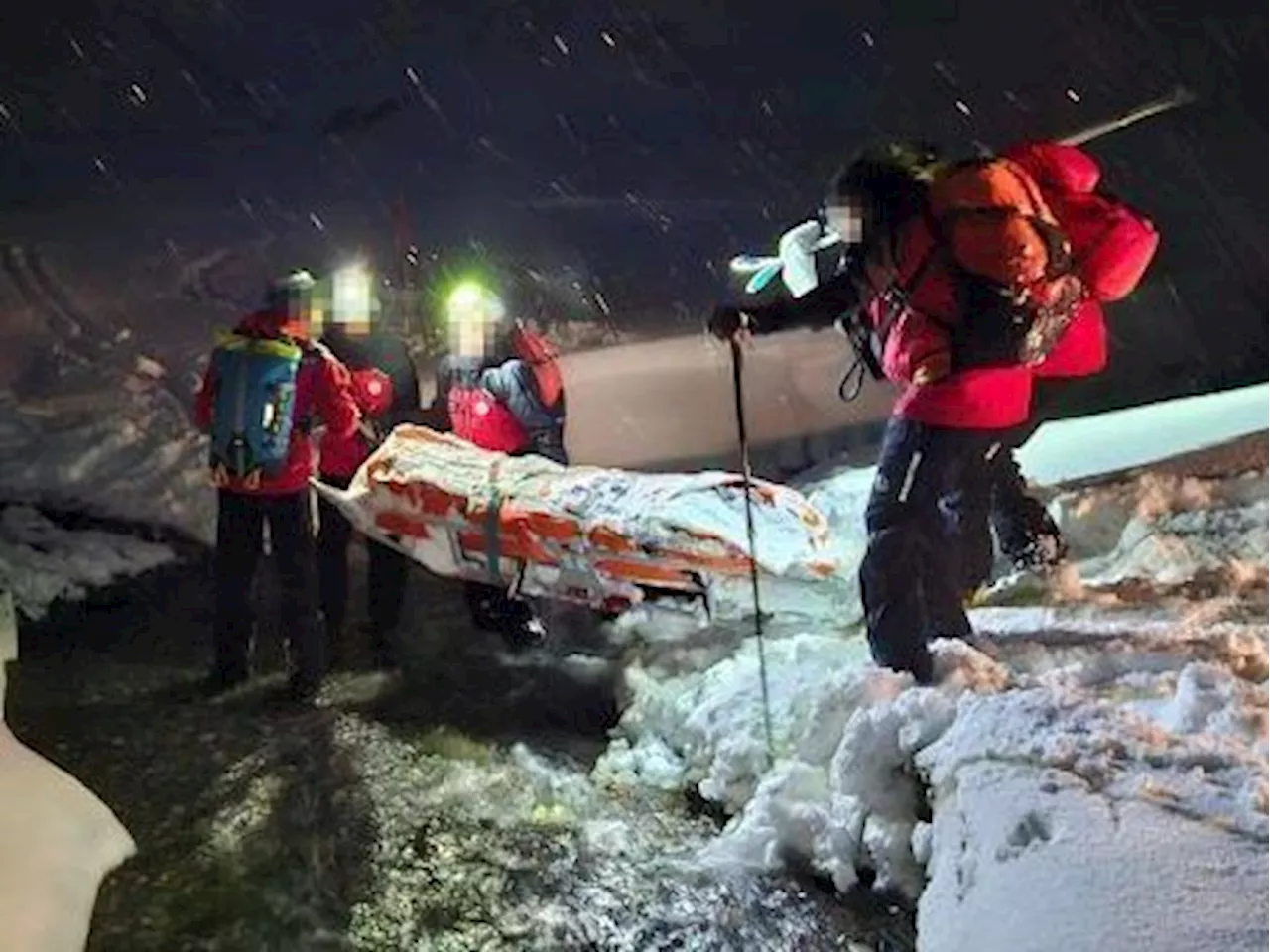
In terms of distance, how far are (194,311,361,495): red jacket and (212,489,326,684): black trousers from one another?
4.1 inches

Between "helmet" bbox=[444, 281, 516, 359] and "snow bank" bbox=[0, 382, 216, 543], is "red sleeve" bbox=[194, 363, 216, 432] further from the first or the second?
"snow bank" bbox=[0, 382, 216, 543]

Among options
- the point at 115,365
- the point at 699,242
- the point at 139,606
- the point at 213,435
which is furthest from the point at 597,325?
the point at 213,435

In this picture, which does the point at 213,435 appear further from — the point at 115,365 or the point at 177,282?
the point at 177,282

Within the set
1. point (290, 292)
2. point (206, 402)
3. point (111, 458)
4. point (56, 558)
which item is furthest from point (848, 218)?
point (111, 458)

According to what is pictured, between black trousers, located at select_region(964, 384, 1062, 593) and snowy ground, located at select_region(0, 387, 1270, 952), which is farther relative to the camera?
black trousers, located at select_region(964, 384, 1062, 593)

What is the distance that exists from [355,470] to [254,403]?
0.88m

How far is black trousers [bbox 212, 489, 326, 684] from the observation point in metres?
6.96

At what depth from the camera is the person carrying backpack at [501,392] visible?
23.8 feet

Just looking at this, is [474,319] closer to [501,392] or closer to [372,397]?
[501,392]

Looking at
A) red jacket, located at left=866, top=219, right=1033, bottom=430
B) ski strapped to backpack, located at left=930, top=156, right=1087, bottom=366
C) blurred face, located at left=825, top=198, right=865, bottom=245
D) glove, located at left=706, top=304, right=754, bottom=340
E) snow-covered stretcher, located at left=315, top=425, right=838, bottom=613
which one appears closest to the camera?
ski strapped to backpack, located at left=930, top=156, right=1087, bottom=366

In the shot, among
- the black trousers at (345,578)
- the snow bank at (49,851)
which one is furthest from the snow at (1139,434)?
the snow bank at (49,851)

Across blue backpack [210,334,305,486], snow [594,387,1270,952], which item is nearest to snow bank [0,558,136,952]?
blue backpack [210,334,305,486]

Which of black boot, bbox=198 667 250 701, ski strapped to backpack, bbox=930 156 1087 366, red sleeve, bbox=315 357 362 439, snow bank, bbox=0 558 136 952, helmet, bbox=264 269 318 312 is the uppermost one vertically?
helmet, bbox=264 269 318 312

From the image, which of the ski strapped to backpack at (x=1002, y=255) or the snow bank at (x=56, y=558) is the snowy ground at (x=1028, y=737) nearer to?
the snow bank at (x=56, y=558)
